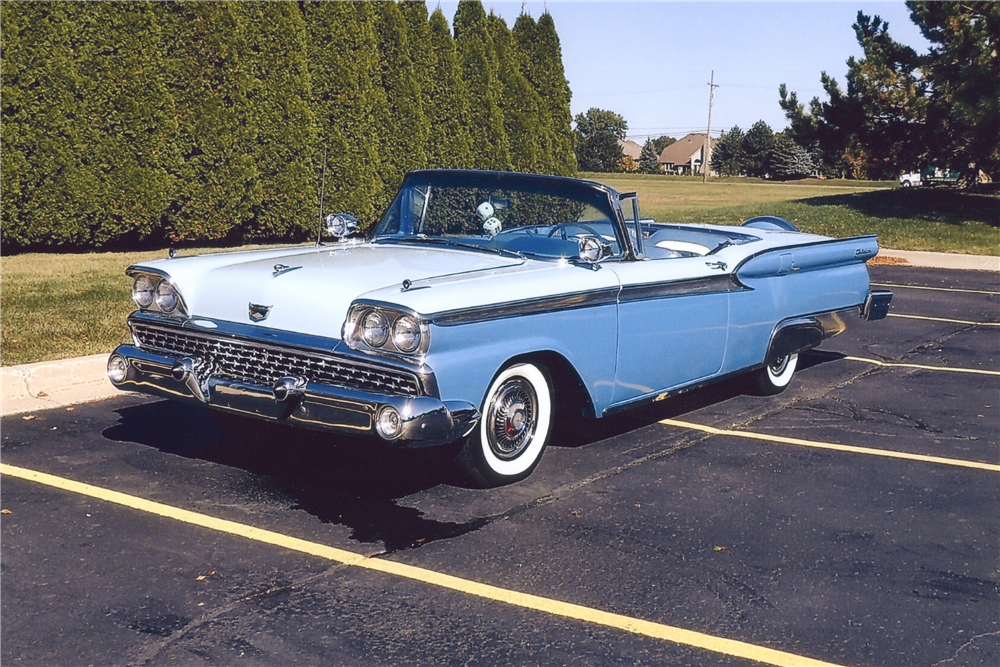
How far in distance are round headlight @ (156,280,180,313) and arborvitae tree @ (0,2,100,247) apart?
910cm

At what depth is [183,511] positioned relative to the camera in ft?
14.9

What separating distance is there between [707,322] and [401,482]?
2148 mm

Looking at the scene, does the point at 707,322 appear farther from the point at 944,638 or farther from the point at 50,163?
the point at 50,163

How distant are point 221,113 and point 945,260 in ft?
42.0

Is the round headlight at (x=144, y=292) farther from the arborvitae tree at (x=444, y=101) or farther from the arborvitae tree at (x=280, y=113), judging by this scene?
the arborvitae tree at (x=444, y=101)

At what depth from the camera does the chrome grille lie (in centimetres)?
438

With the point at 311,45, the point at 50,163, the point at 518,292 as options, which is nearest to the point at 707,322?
the point at 518,292

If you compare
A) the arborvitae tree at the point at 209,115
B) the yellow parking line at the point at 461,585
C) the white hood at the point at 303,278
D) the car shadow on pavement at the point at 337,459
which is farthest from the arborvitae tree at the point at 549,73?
the yellow parking line at the point at 461,585

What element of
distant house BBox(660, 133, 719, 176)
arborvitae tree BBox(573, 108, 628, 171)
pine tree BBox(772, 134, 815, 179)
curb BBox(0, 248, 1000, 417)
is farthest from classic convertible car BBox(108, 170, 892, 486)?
distant house BBox(660, 133, 719, 176)

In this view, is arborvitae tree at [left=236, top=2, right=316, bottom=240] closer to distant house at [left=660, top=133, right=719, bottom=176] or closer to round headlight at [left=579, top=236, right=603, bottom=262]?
round headlight at [left=579, top=236, right=603, bottom=262]

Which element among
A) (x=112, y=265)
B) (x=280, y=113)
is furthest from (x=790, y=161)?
(x=112, y=265)

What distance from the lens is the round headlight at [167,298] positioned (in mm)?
5082

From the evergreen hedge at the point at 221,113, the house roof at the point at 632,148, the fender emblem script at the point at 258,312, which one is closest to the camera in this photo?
the fender emblem script at the point at 258,312

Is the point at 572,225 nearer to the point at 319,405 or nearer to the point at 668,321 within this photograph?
the point at 668,321
